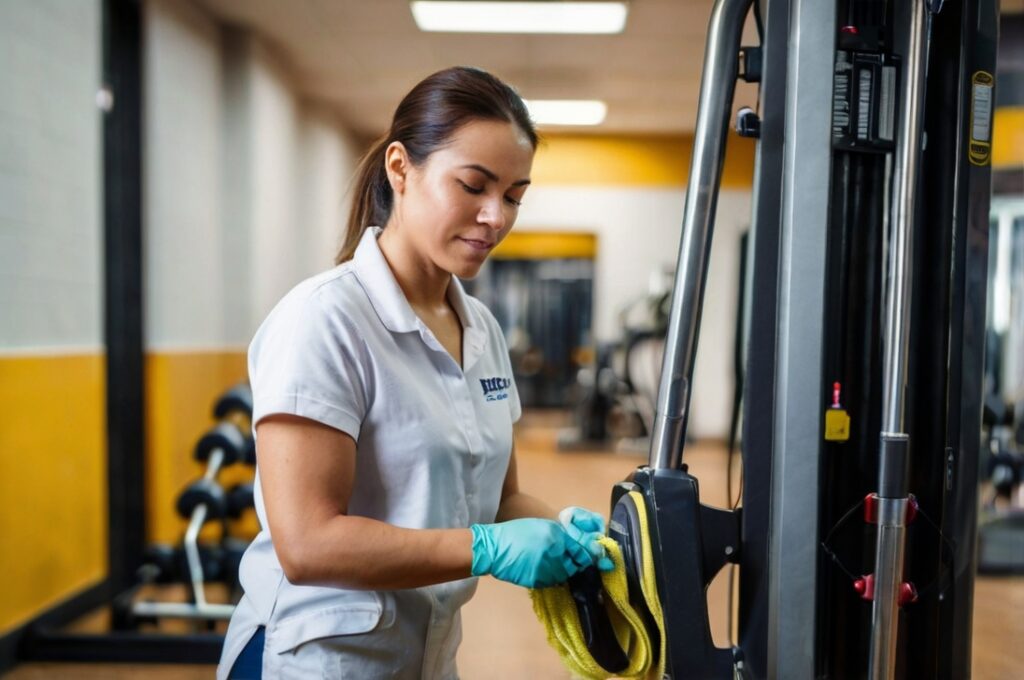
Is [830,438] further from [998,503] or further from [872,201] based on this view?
[998,503]

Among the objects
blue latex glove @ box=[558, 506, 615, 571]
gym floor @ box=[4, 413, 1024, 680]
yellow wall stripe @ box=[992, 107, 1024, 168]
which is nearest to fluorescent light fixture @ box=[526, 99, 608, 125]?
yellow wall stripe @ box=[992, 107, 1024, 168]

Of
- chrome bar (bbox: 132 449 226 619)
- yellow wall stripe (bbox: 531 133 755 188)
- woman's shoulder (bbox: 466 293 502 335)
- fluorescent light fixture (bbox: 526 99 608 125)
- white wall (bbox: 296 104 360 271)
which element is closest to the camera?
woman's shoulder (bbox: 466 293 502 335)

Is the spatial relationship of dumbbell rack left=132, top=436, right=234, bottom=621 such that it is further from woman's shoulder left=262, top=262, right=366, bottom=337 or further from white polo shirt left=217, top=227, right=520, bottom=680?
woman's shoulder left=262, top=262, right=366, bottom=337

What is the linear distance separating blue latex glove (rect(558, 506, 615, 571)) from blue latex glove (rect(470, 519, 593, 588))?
0.03m

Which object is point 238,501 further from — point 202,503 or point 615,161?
point 615,161

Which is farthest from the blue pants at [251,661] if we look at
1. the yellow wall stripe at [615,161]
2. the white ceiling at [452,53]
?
the yellow wall stripe at [615,161]

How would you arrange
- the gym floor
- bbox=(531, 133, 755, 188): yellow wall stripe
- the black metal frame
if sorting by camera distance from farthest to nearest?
1. bbox=(531, 133, 755, 188): yellow wall stripe
2. the black metal frame
3. the gym floor

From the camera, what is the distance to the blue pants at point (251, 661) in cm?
106

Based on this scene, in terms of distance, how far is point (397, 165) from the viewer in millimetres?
1104

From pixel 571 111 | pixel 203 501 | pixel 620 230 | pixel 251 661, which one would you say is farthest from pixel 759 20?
pixel 620 230

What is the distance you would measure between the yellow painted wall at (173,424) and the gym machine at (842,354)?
3.06m

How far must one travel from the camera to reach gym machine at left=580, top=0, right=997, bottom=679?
3.46 ft

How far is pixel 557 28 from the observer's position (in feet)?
15.5

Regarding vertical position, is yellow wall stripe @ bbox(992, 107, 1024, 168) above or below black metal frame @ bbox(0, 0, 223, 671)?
above
